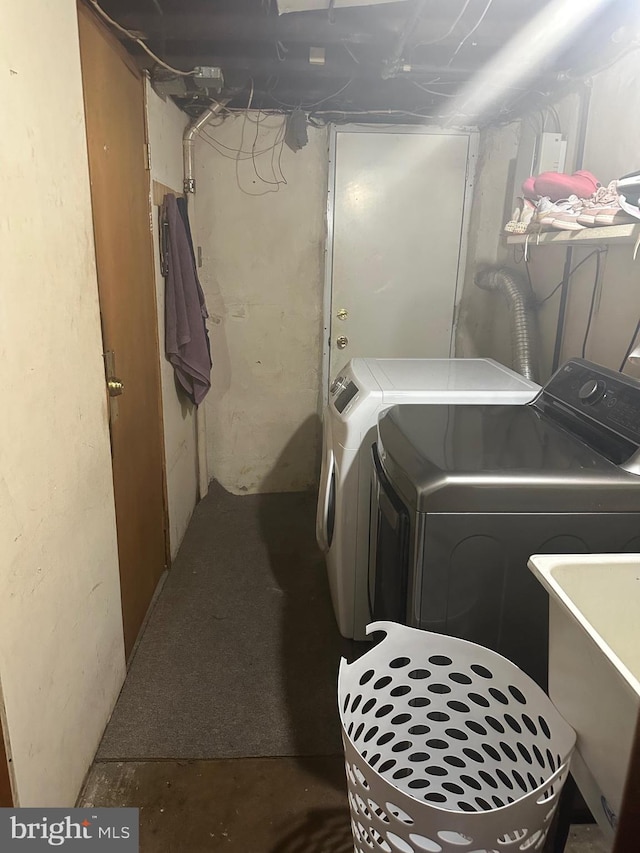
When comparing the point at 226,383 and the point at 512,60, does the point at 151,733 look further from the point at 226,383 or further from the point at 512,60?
the point at 512,60

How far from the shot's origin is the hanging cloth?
257cm

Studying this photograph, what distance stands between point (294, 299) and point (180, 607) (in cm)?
178

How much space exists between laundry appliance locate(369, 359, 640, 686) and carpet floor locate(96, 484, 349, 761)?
68 cm

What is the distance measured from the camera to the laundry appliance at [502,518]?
4.17ft

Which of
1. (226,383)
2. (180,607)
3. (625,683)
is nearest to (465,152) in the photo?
(226,383)

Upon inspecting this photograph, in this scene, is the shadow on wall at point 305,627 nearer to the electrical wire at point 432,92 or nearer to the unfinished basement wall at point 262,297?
the unfinished basement wall at point 262,297

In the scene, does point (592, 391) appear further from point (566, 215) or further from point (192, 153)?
point (192, 153)

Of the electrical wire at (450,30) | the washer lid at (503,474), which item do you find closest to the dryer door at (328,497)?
the washer lid at (503,474)

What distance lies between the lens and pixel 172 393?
9.09 feet

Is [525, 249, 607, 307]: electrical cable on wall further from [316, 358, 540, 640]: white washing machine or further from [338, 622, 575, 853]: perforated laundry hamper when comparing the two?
[338, 622, 575, 853]: perforated laundry hamper

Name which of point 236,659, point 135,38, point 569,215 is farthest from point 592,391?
point 135,38

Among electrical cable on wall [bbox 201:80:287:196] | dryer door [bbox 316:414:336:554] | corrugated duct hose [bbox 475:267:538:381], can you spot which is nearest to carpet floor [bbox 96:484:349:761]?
dryer door [bbox 316:414:336:554]

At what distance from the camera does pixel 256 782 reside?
165 centimetres

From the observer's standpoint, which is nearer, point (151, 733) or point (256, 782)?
point (256, 782)
